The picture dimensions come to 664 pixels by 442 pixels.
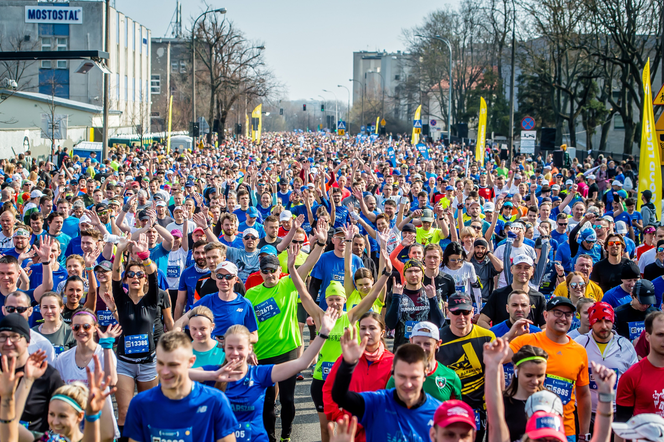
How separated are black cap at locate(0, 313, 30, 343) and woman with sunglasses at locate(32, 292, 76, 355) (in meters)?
1.02

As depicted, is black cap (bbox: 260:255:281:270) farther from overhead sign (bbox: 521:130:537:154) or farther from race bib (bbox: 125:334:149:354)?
overhead sign (bbox: 521:130:537:154)

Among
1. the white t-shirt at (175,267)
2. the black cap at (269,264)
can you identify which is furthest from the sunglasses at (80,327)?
the white t-shirt at (175,267)

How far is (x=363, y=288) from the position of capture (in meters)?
7.02

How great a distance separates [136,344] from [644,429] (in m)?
4.41

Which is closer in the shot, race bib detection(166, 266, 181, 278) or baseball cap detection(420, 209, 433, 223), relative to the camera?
race bib detection(166, 266, 181, 278)

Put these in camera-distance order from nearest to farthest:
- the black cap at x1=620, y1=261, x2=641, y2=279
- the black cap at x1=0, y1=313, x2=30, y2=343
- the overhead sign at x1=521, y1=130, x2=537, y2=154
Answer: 1. the black cap at x1=0, y1=313, x2=30, y2=343
2. the black cap at x1=620, y1=261, x2=641, y2=279
3. the overhead sign at x1=521, y1=130, x2=537, y2=154

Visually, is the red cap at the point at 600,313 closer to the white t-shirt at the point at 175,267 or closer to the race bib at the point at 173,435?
the race bib at the point at 173,435

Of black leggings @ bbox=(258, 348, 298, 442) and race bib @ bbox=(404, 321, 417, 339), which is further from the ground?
race bib @ bbox=(404, 321, 417, 339)

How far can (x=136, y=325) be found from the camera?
6473mm

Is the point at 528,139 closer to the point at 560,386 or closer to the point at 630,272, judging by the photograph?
the point at 630,272

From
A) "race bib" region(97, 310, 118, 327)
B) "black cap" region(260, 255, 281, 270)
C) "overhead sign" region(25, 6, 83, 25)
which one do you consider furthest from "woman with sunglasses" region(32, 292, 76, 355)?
"overhead sign" region(25, 6, 83, 25)

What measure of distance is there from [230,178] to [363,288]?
12.3 meters

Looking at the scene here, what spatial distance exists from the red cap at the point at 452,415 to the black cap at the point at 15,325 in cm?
285

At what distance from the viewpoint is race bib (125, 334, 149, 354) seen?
636 centimetres
